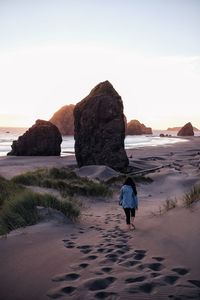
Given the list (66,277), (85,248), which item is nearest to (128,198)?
(85,248)

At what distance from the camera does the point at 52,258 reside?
19.5 ft

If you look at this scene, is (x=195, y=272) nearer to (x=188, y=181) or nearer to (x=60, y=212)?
(x=60, y=212)

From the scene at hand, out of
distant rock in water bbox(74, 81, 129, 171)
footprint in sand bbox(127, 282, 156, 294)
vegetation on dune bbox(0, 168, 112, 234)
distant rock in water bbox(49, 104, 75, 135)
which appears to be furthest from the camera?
distant rock in water bbox(49, 104, 75, 135)

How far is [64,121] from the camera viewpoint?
145 m

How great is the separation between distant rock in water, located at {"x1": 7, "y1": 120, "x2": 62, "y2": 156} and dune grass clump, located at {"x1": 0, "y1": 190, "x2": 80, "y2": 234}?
26940 millimetres

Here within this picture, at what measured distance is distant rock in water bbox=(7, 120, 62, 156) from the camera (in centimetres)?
3678

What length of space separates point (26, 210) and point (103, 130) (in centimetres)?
1488

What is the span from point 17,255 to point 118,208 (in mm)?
7003

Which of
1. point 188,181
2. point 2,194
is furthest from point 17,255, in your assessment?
point 188,181

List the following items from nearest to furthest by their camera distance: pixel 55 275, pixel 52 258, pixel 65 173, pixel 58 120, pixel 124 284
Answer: pixel 124 284
pixel 55 275
pixel 52 258
pixel 65 173
pixel 58 120

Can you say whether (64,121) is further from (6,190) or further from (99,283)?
(99,283)

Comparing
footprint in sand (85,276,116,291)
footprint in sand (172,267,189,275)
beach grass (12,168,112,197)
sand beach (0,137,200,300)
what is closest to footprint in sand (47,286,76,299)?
sand beach (0,137,200,300)

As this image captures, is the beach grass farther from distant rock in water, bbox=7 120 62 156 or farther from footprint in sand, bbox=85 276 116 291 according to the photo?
distant rock in water, bbox=7 120 62 156

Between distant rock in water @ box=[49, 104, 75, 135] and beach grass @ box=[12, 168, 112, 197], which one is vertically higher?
distant rock in water @ box=[49, 104, 75, 135]
